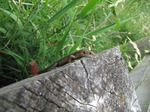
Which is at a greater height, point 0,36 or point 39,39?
point 0,36

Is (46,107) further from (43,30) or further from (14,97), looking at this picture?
(43,30)

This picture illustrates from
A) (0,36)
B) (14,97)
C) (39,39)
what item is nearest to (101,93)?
(14,97)

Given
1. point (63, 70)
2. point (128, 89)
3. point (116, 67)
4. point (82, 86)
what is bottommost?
point (128, 89)

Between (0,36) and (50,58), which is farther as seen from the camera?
(50,58)

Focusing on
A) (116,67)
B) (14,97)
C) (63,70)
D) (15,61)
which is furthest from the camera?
(15,61)

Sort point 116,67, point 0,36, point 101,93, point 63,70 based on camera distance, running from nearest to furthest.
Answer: point 63,70
point 101,93
point 116,67
point 0,36

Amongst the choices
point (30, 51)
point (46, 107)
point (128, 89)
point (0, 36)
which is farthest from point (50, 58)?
point (46, 107)
